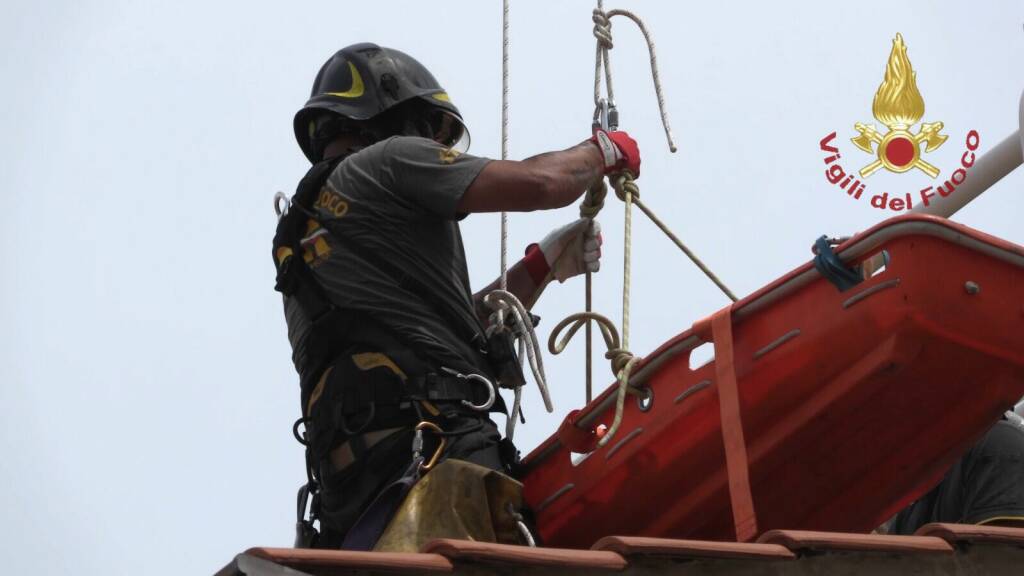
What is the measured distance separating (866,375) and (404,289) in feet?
3.82

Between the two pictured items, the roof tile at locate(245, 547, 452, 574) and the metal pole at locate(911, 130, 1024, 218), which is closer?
the roof tile at locate(245, 547, 452, 574)

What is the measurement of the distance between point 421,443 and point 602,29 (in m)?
1.63

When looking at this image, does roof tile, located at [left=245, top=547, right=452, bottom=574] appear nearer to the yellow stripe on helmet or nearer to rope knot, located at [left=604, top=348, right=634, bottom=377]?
rope knot, located at [left=604, top=348, right=634, bottom=377]

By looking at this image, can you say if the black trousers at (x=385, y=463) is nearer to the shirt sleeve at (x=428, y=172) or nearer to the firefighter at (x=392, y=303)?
the firefighter at (x=392, y=303)

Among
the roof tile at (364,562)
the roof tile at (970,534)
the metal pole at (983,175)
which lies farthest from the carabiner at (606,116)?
the roof tile at (364,562)

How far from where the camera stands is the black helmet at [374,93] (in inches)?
191

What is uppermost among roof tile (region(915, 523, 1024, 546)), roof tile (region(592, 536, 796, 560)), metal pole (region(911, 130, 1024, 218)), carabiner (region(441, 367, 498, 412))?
metal pole (region(911, 130, 1024, 218))

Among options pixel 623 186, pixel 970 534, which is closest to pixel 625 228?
pixel 623 186

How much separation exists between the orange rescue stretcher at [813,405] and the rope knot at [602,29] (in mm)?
1363

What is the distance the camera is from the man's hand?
515 cm

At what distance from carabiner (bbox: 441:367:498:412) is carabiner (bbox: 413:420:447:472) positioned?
Result: 114 millimetres

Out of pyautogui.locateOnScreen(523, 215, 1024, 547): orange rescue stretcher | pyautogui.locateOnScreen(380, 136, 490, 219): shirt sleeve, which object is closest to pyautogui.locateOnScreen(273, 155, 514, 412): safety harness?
pyautogui.locateOnScreen(380, 136, 490, 219): shirt sleeve

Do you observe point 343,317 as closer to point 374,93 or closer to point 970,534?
point 374,93

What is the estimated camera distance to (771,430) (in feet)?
13.3
